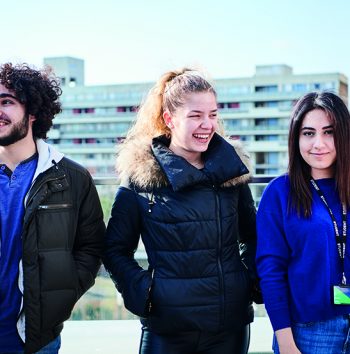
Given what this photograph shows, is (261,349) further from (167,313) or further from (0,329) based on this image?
(0,329)

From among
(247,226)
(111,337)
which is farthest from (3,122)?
(111,337)

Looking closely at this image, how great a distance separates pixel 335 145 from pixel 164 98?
69 centimetres

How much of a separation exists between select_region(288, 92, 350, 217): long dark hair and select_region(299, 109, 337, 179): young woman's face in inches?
0.7

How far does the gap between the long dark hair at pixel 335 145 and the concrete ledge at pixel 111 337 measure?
1493 millimetres

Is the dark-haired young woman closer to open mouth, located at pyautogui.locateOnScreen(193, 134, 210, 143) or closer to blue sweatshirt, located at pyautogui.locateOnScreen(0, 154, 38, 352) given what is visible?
open mouth, located at pyautogui.locateOnScreen(193, 134, 210, 143)

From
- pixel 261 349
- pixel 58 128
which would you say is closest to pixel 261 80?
pixel 58 128

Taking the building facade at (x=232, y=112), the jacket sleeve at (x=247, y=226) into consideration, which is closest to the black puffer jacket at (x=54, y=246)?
the jacket sleeve at (x=247, y=226)

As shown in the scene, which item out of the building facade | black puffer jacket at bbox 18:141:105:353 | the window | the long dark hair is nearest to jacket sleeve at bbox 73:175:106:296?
black puffer jacket at bbox 18:141:105:353

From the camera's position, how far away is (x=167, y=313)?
236 cm

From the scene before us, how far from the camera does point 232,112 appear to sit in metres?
99.2

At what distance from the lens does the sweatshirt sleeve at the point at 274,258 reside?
2223mm

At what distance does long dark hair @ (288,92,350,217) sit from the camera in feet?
7.33

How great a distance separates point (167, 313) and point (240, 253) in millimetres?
391

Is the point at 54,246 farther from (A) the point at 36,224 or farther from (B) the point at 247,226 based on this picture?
(B) the point at 247,226
